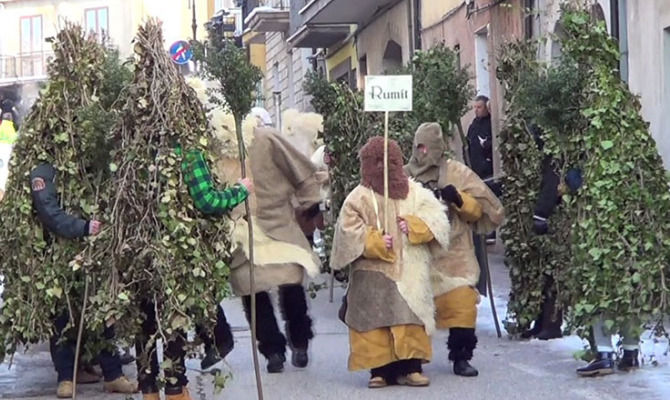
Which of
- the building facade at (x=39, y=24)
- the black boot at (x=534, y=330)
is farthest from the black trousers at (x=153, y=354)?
the building facade at (x=39, y=24)

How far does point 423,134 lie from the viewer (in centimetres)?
1089

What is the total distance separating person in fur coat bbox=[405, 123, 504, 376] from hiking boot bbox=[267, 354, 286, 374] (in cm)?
113

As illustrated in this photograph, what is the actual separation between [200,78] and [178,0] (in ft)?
198

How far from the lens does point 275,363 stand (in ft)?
34.9

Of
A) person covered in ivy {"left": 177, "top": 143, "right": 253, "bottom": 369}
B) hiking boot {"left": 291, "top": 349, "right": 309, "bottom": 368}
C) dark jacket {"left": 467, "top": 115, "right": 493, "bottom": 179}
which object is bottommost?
hiking boot {"left": 291, "top": 349, "right": 309, "bottom": 368}

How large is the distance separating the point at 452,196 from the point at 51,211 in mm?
2730

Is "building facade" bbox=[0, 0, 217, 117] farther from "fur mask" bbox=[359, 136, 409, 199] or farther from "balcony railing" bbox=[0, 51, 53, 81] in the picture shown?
"fur mask" bbox=[359, 136, 409, 199]

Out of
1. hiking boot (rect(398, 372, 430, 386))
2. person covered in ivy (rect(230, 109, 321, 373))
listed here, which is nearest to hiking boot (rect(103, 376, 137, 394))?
person covered in ivy (rect(230, 109, 321, 373))

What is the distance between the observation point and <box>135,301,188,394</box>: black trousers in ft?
27.6

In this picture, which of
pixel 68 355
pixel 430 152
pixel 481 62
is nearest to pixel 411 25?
pixel 481 62

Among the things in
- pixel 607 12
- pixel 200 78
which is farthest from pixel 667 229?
pixel 607 12

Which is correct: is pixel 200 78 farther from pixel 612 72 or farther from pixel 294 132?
pixel 294 132

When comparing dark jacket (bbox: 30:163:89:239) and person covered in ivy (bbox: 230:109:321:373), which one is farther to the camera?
person covered in ivy (bbox: 230:109:321:373)

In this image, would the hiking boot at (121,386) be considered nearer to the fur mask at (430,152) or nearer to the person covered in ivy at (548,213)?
the fur mask at (430,152)
